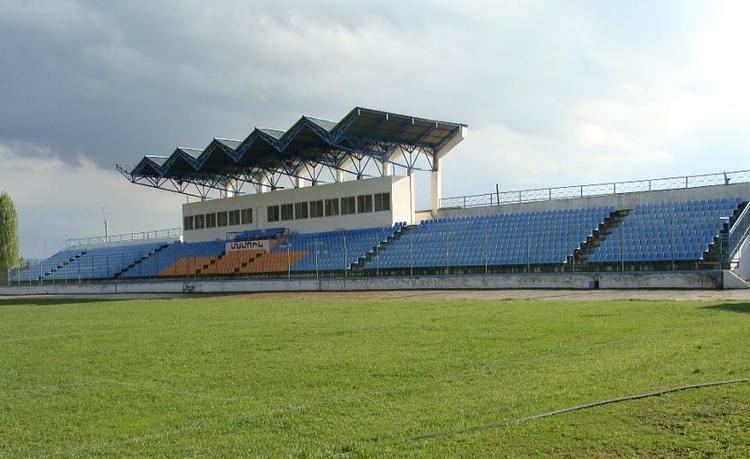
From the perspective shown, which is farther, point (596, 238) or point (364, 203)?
point (364, 203)

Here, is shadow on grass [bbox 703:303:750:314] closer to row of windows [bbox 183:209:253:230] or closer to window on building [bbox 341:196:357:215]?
window on building [bbox 341:196:357:215]

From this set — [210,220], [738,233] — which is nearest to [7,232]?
[210,220]

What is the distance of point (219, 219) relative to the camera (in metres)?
67.9

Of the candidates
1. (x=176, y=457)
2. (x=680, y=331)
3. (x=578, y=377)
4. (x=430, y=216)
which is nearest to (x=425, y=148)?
(x=430, y=216)

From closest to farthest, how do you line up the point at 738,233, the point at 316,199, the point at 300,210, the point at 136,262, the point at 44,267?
1. the point at 738,233
2. the point at 316,199
3. the point at 300,210
4. the point at 136,262
5. the point at 44,267

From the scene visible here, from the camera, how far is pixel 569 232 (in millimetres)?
41188

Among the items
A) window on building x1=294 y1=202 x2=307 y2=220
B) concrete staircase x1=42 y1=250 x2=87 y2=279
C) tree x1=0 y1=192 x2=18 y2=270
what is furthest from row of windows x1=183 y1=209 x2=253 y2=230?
tree x1=0 y1=192 x2=18 y2=270

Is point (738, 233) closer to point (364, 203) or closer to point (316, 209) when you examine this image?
point (364, 203)

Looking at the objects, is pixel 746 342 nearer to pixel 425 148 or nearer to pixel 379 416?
pixel 379 416

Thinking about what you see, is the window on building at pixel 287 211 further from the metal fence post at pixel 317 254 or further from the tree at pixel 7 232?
the tree at pixel 7 232

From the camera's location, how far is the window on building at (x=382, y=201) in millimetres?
52812

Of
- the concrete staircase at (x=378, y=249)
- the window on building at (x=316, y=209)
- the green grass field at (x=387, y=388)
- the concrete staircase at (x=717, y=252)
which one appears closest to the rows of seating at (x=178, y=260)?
the window on building at (x=316, y=209)

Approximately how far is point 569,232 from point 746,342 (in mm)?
29505

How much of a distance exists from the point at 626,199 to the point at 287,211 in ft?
93.5
